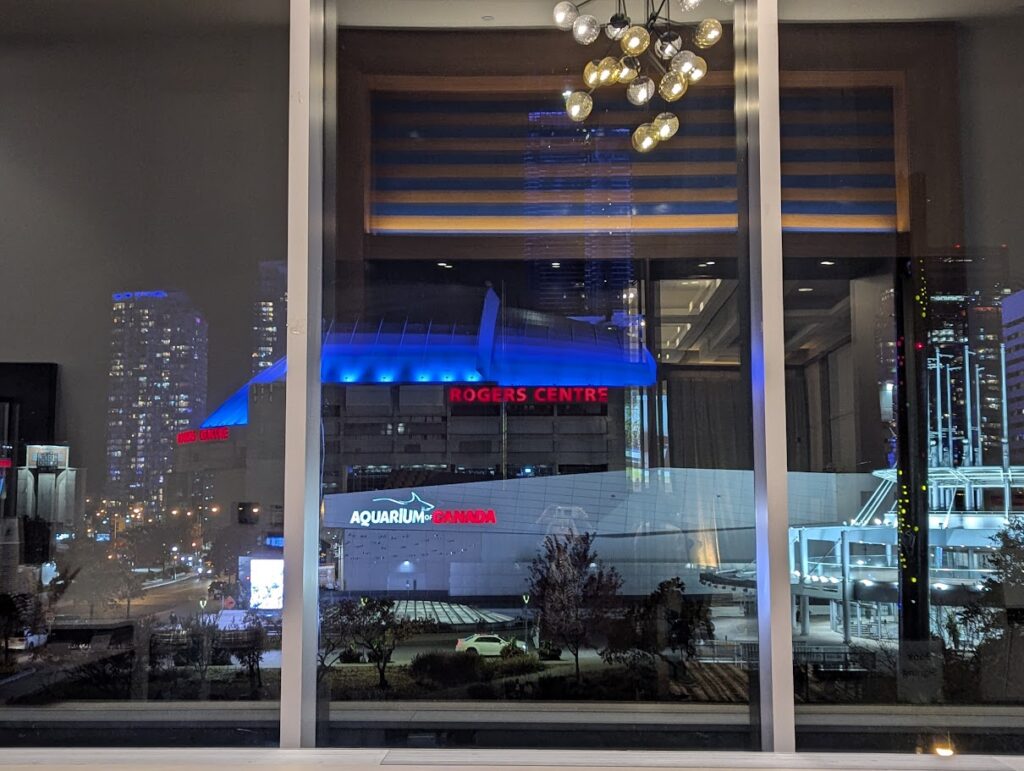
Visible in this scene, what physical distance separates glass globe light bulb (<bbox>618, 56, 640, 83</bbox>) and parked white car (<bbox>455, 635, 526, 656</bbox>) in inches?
77.9

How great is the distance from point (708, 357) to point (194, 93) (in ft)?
6.77

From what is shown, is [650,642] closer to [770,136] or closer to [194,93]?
[770,136]

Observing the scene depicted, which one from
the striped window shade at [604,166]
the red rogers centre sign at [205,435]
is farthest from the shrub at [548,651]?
the striped window shade at [604,166]

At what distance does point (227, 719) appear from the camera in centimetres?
278

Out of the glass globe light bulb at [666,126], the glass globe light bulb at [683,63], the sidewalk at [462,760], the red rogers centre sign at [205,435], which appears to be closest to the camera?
the sidewalk at [462,760]

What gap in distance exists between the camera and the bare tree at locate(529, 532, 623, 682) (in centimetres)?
285

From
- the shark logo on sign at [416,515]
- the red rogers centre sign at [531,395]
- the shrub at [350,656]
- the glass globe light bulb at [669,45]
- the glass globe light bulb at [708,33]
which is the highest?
the glass globe light bulb at [708,33]

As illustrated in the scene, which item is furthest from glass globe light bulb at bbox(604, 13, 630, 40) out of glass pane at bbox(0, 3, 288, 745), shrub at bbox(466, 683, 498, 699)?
shrub at bbox(466, 683, 498, 699)

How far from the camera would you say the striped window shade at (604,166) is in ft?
9.60

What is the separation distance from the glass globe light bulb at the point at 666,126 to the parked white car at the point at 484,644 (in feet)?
6.00

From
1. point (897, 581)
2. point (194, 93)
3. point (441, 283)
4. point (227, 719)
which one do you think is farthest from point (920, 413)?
point (194, 93)

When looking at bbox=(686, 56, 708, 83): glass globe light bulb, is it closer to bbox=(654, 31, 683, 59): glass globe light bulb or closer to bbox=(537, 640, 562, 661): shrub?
bbox=(654, 31, 683, 59): glass globe light bulb

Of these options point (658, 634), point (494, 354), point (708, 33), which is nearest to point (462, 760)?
point (658, 634)

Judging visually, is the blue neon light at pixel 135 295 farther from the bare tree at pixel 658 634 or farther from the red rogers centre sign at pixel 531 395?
the bare tree at pixel 658 634
